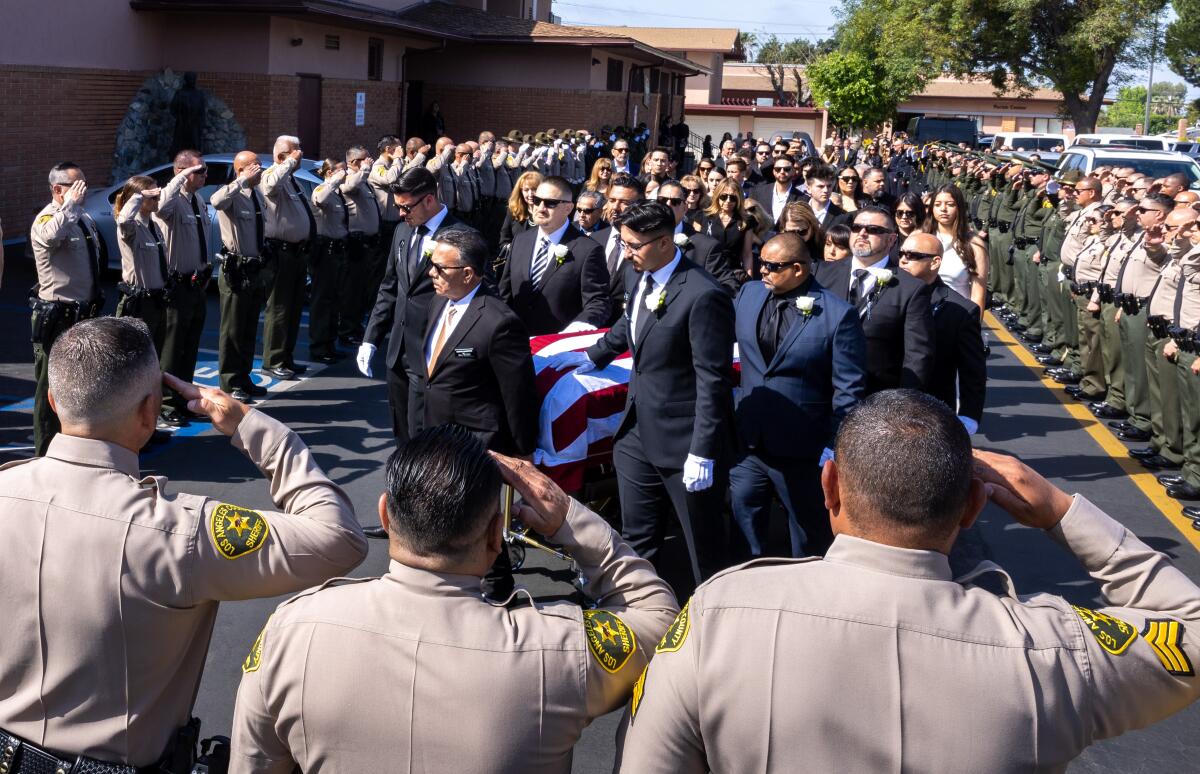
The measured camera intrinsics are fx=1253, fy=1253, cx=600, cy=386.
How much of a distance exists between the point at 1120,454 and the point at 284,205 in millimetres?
7433

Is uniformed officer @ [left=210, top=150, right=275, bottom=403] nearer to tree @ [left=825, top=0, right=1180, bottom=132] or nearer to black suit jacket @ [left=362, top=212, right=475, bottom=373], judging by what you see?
black suit jacket @ [left=362, top=212, right=475, bottom=373]

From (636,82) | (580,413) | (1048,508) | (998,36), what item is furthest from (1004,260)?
(998,36)

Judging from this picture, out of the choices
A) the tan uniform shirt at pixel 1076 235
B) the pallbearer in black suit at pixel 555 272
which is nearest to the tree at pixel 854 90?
the tan uniform shirt at pixel 1076 235

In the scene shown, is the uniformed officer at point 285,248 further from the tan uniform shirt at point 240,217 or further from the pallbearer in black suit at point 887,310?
the pallbearer in black suit at point 887,310

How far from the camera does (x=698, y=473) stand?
543 cm

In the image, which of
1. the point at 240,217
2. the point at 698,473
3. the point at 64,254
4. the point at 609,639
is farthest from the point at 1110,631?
the point at 240,217

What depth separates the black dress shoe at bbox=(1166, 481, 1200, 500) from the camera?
861 cm

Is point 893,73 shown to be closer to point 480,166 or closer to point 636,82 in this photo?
point 636,82

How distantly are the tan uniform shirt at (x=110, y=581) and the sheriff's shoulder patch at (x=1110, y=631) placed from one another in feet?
5.24

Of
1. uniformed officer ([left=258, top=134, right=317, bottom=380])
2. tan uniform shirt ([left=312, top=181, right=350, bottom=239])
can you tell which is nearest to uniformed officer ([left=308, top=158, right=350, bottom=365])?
tan uniform shirt ([left=312, top=181, right=350, bottom=239])

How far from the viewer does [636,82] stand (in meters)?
40.2

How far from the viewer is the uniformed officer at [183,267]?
957 cm

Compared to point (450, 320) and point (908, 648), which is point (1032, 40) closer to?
point (450, 320)

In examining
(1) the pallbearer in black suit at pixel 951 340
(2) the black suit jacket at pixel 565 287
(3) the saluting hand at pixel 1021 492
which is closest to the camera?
(3) the saluting hand at pixel 1021 492
